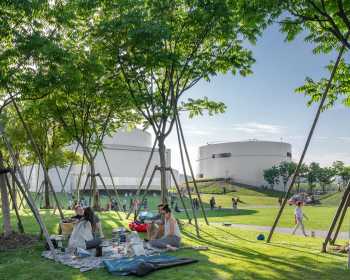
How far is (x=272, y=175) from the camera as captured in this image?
10769 centimetres

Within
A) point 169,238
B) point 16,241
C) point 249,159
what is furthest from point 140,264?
point 249,159

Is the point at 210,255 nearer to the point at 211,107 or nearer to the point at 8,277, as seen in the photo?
the point at 8,277

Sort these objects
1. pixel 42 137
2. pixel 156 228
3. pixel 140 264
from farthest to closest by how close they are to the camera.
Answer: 1. pixel 42 137
2. pixel 156 228
3. pixel 140 264

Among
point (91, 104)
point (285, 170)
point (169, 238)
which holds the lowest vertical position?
point (169, 238)

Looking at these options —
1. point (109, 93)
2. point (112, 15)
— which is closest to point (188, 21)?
point (112, 15)

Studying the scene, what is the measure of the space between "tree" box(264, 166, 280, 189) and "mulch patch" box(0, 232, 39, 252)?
101 m

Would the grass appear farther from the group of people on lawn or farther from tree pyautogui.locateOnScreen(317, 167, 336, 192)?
tree pyautogui.locateOnScreen(317, 167, 336, 192)

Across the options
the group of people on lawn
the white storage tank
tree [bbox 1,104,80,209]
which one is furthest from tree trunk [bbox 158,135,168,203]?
the white storage tank

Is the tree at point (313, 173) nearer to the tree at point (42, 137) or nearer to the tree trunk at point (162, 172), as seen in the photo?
the tree at point (42, 137)

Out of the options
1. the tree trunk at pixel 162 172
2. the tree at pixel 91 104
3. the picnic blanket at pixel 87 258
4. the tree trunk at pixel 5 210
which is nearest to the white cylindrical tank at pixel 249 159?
the tree at pixel 91 104

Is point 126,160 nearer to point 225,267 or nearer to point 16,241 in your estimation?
point 16,241

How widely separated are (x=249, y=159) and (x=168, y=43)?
349 feet

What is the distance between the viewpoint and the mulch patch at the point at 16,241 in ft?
36.1

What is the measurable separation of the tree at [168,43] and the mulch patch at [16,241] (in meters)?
5.70
